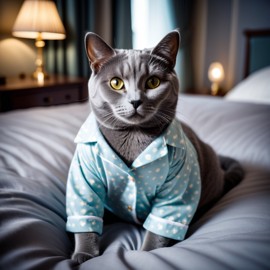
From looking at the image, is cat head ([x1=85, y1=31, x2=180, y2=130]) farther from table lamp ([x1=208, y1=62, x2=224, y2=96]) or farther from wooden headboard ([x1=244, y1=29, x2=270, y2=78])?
wooden headboard ([x1=244, y1=29, x2=270, y2=78])

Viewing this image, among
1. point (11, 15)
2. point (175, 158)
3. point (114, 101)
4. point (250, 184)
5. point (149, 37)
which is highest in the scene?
point (11, 15)

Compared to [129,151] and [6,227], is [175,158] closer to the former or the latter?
[129,151]

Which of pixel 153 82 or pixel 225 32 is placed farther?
pixel 225 32

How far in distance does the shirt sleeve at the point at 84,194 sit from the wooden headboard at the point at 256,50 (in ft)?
8.35

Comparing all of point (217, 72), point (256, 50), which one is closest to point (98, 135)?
point (217, 72)

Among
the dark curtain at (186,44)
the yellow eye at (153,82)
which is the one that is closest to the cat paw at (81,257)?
the yellow eye at (153,82)

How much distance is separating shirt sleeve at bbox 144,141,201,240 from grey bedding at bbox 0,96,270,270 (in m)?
0.05

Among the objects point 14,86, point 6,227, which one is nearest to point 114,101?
point 6,227

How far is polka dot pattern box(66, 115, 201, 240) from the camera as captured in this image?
0.68 meters

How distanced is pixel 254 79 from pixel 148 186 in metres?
1.79

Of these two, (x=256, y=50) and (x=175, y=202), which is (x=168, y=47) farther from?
(x=256, y=50)

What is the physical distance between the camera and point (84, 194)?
2.28ft

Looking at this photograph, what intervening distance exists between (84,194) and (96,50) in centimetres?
35

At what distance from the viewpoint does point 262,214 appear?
716 mm
